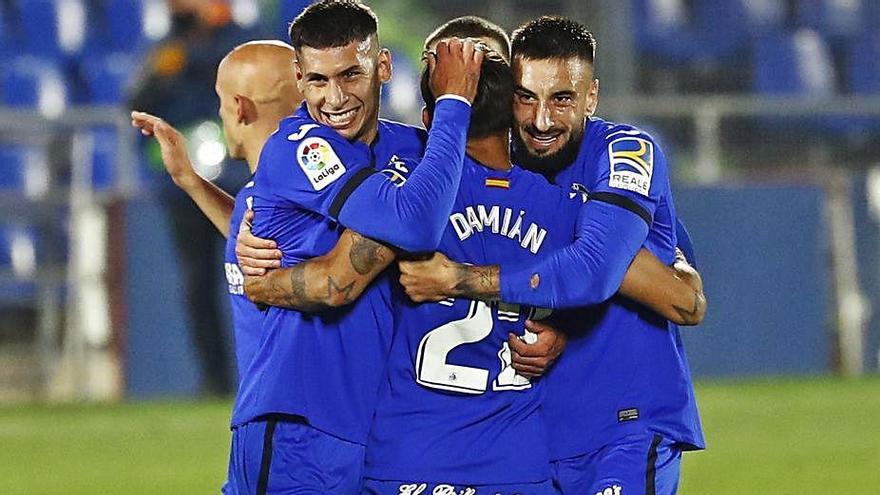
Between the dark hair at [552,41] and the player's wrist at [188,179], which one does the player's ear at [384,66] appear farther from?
the player's wrist at [188,179]

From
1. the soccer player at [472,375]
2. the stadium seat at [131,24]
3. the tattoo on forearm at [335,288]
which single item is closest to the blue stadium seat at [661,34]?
the stadium seat at [131,24]

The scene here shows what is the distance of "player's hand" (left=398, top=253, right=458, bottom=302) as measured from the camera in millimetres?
4035

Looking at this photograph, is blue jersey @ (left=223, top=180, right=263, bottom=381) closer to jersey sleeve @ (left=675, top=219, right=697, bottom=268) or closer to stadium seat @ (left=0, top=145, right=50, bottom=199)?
jersey sleeve @ (left=675, top=219, right=697, bottom=268)

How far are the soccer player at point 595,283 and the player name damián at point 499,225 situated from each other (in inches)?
2.3

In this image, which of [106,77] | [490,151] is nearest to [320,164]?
[490,151]

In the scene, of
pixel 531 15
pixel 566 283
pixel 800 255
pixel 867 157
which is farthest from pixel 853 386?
pixel 566 283

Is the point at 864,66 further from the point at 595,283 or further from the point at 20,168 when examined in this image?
the point at 595,283

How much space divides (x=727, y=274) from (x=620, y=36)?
2.51m

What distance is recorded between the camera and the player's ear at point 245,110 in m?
5.10

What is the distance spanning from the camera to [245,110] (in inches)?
201

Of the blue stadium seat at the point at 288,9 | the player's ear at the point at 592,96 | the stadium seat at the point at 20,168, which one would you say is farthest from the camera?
the blue stadium seat at the point at 288,9

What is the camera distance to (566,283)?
4.09 meters

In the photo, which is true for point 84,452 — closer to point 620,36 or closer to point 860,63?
point 620,36

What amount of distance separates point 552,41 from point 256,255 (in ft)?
2.89
